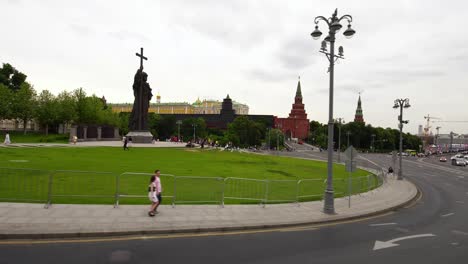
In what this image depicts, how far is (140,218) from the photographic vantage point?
451 inches

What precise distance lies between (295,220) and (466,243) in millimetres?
5531

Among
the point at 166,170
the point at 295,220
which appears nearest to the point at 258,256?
the point at 295,220

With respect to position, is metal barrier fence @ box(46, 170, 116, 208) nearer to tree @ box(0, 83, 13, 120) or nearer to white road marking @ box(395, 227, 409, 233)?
white road marking @ box(395, 227, 409, 233)

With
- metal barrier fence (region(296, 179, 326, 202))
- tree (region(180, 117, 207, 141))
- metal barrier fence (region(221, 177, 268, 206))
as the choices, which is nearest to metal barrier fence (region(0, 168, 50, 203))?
metal barrier fence (region(221, 177, 268, 206))

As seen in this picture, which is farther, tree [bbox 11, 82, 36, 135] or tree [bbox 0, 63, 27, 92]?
tree [bbox 0, 63, 27, 92]

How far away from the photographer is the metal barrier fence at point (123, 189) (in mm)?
12938

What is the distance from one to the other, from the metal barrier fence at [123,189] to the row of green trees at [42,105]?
59421 millimetres

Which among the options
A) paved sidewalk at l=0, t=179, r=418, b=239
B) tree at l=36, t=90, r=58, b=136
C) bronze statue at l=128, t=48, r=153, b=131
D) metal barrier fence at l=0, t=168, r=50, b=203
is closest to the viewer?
paved sidewalk at l=0, t=179, r=418, b=239

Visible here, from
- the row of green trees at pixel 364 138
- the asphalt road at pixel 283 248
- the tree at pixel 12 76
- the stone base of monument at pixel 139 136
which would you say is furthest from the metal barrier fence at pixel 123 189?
the row of green trees at pixel 364 138

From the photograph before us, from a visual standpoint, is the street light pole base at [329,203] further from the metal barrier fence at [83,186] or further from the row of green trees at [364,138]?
the row of green trees at [364,138]

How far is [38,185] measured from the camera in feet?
44.4

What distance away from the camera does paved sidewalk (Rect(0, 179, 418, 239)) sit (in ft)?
31.7

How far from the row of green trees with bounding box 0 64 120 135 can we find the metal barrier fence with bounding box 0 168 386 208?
59.4 meters

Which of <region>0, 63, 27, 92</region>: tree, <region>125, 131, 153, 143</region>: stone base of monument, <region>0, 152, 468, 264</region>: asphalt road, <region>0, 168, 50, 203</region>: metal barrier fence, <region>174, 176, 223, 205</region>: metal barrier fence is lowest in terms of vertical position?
<region>0, 152, 468, 264</region>: asphalt road
